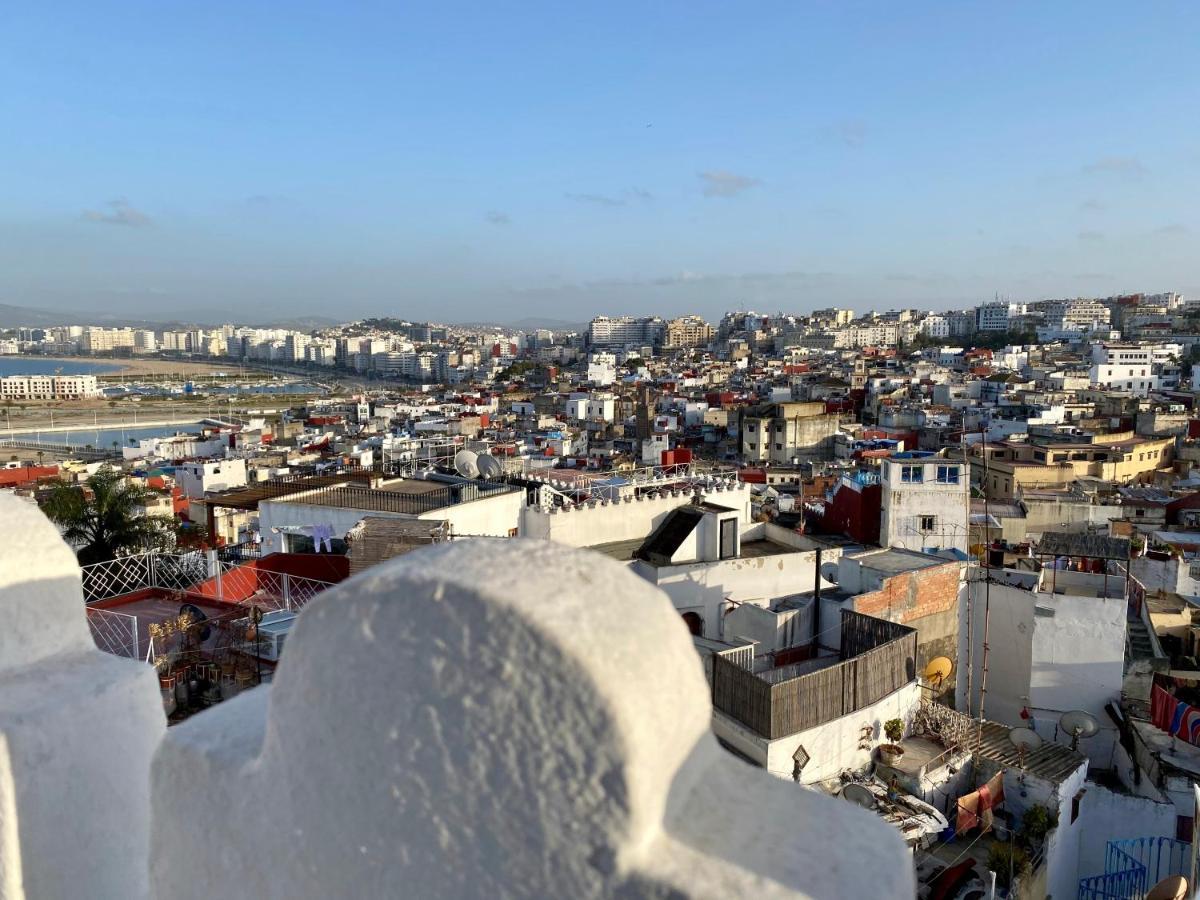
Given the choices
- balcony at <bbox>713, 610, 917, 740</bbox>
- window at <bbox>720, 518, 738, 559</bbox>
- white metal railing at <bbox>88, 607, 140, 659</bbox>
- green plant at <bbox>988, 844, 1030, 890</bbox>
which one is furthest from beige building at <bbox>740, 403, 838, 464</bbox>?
white metal railing at <bbox>88, 607, 140, 659</bbox>

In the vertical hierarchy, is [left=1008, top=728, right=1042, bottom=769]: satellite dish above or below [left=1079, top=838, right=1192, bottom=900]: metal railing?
above

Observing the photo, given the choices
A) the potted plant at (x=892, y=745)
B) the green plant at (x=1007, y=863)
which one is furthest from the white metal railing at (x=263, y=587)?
the green plant at (x=1007, y=863)

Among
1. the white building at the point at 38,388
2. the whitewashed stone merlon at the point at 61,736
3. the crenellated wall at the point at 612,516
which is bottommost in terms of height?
the white building at the point at 38,388

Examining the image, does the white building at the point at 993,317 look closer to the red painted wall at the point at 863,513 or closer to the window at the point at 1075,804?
the red painted wall at the point at 863,513

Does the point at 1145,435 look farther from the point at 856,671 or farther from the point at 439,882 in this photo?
the point at 439,882

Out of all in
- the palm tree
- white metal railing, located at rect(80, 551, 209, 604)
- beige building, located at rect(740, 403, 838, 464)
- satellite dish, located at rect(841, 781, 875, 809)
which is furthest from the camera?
beige building, located at rect(740, 403, 838, 464)

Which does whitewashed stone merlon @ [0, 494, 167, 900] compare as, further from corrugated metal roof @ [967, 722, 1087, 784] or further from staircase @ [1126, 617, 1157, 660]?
staircase @ [1126, 617, 1157, 660]
